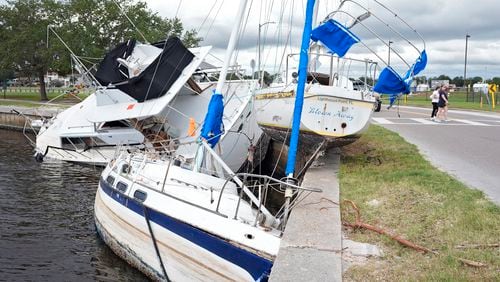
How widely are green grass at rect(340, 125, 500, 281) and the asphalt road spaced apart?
42 centimetres

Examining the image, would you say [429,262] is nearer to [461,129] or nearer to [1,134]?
[461,129]

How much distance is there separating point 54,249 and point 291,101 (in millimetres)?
5966

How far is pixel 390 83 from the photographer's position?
400 inches

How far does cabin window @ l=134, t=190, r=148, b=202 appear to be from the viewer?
27.3 ft

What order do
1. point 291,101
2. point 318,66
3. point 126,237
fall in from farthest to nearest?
1. point 318,66
2. point 291,101
3. point 126,237

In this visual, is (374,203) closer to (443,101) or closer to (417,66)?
(417,66)

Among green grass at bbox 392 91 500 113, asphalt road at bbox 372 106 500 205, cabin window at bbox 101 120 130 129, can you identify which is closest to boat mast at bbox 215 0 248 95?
asphalt road at bbox 372 106 500 205

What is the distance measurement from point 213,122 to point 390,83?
12.1 feet

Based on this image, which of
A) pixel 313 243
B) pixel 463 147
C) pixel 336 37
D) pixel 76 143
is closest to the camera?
pixel 313 243

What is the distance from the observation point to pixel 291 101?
11.2 m

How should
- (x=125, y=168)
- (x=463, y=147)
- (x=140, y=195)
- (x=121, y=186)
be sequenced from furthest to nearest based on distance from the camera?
(x=463, y=147)
(x=125, y=168)
(x=121, y=186)
(x=140, y=195)

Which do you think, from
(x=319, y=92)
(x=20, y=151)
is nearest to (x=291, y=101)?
(x=319, y=92)

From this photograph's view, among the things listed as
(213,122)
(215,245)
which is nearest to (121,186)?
(213,122)

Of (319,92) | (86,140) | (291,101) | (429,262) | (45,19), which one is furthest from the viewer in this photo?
(45,19)
